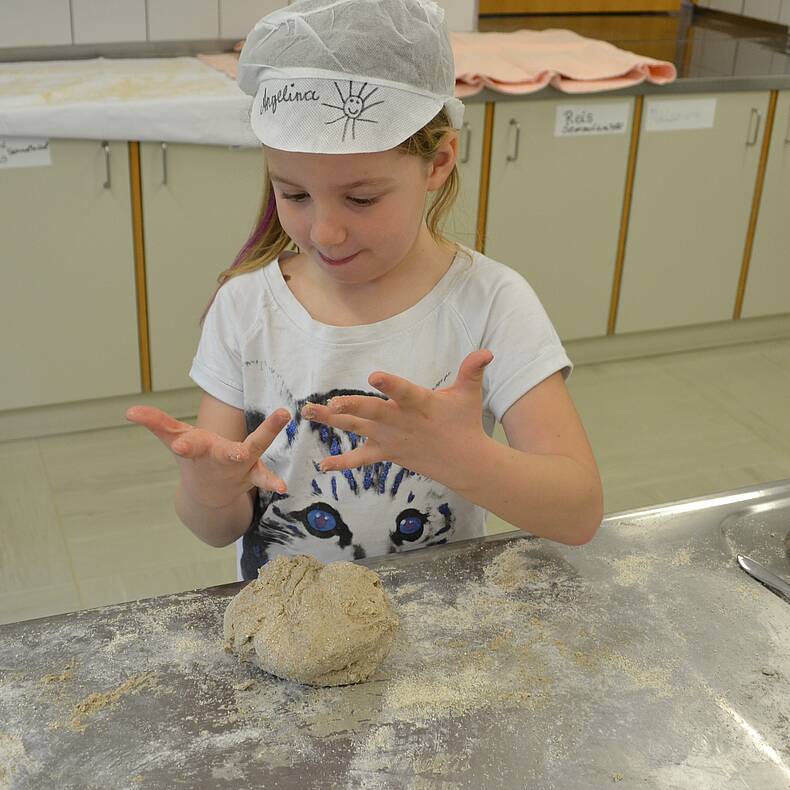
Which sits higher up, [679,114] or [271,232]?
[271,232]

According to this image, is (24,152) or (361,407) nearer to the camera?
(361,407)

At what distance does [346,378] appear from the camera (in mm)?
1092

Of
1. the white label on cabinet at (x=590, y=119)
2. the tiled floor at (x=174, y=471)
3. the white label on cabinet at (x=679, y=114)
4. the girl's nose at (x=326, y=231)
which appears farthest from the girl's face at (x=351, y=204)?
the white label on cabinet at (x=679, y=114)

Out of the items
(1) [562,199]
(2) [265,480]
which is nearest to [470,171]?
(1) [562,199]

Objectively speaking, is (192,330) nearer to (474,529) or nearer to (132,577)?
(132,577)

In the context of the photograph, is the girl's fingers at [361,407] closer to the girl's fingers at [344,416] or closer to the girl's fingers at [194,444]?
the girl's fingers at [344,416]

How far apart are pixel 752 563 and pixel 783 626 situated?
8 cm

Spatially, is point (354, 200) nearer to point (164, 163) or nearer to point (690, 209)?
point (164, 163)

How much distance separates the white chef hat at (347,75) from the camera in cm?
89

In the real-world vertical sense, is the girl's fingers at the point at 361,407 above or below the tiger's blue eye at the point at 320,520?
above

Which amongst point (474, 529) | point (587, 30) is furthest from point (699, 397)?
point (474, 529)

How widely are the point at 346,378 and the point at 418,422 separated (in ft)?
0.94

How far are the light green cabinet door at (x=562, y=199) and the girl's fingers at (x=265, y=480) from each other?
186 cm

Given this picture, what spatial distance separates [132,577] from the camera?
2012 millimetres
